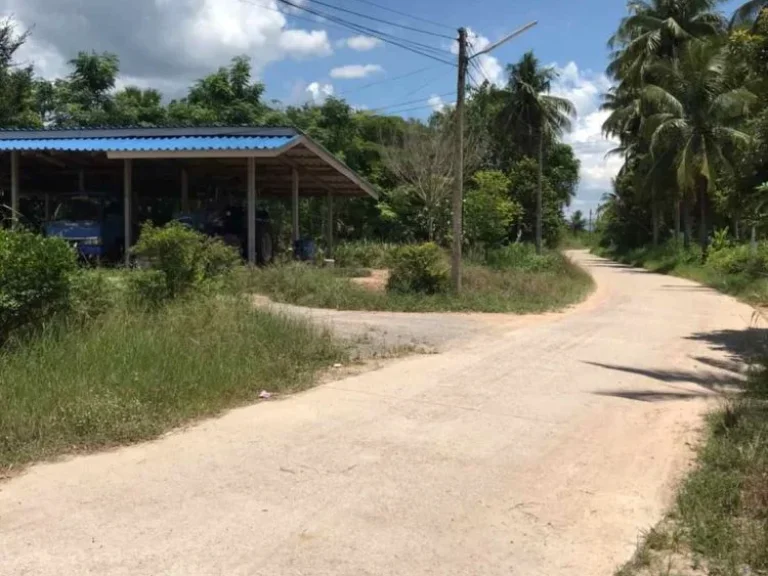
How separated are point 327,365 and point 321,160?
14.7m

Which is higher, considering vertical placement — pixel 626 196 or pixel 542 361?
pixel 626 196

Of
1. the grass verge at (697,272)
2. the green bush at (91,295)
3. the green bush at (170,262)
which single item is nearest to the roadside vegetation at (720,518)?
the green bush at (91,295)

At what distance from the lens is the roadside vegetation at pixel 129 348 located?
6355 mm

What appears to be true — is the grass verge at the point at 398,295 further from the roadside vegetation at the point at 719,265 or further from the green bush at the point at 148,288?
the green bush at the point at 148,288

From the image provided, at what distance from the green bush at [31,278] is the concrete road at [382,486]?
3178 millimetres

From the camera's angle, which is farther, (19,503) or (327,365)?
(327,365)

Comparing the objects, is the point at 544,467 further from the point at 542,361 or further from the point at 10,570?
the point at 542,361

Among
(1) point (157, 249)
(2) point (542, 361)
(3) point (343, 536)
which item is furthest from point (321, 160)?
(3) point (343, 536)

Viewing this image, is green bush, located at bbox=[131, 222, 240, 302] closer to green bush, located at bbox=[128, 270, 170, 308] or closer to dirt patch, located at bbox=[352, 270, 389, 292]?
green bush, located at bbox=[128, 270, 170, 308]

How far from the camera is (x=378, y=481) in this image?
17.9 feet

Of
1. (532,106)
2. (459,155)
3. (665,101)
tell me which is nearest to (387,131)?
(532,106)

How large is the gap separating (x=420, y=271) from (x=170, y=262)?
27.8ft

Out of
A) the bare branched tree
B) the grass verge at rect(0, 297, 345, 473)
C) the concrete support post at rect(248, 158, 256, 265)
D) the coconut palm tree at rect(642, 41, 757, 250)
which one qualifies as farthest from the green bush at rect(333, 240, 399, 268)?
the grass verge at rect(0, 297, 345, 473)

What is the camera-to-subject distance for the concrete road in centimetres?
421
